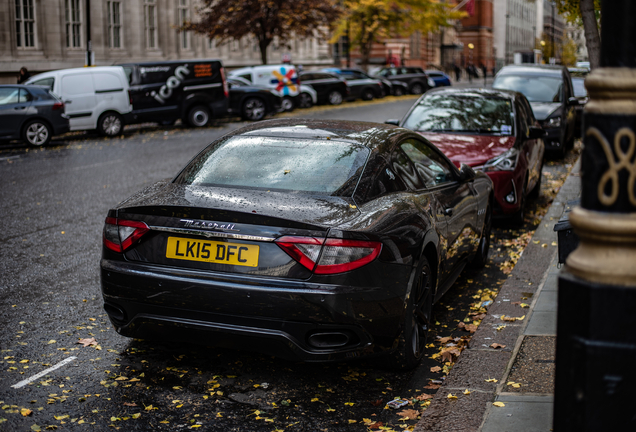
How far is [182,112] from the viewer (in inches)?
922

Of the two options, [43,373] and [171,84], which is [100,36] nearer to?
[171,84]

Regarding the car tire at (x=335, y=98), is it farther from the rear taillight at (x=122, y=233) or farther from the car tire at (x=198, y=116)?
the rear taillight at (x=122, y=233)

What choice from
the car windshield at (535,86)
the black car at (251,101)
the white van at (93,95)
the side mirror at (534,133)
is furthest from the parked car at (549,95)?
the white van at (93,95)

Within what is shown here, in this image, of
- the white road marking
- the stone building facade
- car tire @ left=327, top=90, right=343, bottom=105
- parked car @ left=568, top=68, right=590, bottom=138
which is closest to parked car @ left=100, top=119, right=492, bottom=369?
the white road marking

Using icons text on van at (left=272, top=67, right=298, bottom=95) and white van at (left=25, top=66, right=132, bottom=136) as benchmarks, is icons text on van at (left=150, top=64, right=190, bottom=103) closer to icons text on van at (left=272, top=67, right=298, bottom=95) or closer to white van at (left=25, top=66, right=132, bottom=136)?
white van at (left=25, top=66, right=132, bottom=136)

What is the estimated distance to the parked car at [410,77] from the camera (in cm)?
4400

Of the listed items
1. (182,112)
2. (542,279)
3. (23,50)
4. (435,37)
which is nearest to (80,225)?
(542,279)

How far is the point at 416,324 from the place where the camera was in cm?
474

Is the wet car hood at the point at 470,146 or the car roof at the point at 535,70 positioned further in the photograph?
the car roof at the point at 535,70

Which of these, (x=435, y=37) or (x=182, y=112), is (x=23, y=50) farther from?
(x=435, y=37)

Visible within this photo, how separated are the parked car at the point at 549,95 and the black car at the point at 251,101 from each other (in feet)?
33.4

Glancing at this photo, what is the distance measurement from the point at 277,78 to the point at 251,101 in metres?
3.99

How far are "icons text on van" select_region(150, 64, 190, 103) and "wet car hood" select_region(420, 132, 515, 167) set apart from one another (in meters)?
14.3

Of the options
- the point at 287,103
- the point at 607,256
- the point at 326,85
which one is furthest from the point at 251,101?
the point at 607,256
